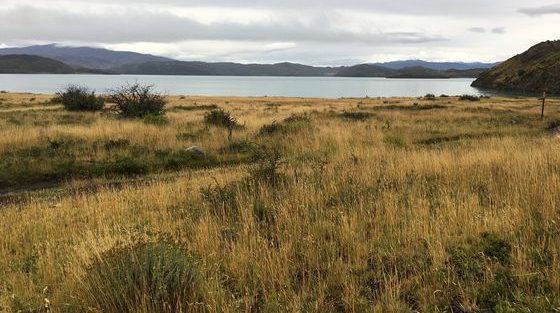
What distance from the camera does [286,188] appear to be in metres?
8.79

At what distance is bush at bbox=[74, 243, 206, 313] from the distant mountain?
4941 inches

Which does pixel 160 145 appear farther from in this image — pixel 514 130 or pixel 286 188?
pixel 514 130

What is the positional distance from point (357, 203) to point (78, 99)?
35.2 m

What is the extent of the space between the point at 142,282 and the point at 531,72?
158048mm

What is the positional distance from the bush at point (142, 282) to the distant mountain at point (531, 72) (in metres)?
126

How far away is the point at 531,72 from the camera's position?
141500mm

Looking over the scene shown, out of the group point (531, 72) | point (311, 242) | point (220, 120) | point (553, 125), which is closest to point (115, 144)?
point (220, 120)

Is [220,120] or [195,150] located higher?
[220,120]

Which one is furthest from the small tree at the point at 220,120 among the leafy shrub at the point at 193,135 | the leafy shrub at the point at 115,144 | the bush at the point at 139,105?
the leafy shrub at the point at 115,144

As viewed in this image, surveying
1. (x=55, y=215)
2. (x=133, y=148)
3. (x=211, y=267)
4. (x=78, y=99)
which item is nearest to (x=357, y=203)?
(x=211, y=267)

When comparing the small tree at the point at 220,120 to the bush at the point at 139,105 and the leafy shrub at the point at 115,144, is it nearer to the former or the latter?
the bush at the point at 139,105

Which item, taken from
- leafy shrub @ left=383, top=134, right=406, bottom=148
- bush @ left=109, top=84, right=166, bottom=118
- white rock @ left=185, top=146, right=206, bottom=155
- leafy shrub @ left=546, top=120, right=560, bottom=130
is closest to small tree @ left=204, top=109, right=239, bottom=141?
bush @ left=109, top=84, right=166, bottom=118

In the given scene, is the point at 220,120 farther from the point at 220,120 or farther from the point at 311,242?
the point at 311,242

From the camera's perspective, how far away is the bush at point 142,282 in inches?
153
